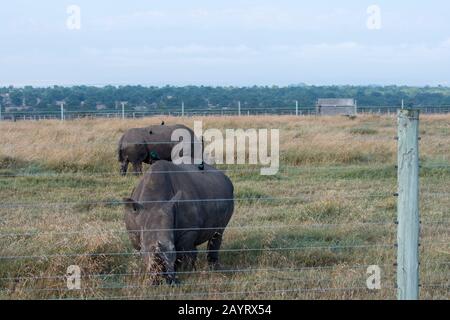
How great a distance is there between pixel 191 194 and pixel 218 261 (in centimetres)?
92

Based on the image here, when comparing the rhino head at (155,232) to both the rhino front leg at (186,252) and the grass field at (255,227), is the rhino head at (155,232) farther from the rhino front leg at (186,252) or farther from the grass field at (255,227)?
the rhino front leg at (186,252)

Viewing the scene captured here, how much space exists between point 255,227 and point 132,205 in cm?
219

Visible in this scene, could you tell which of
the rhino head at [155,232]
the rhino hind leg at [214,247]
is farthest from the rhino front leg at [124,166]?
the rhino head at [155,232]

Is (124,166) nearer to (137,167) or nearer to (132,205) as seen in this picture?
(137,167)

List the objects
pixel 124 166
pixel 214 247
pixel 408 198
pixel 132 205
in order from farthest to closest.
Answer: pixel 124 166
pixel 214 247
pixel 132 205
pixel 408 198

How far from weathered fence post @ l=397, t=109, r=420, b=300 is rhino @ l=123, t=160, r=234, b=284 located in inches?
101

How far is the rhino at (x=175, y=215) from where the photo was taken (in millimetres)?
7320

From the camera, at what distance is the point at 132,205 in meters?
7.69

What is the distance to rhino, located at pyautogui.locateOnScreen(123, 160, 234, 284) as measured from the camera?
24.0ft

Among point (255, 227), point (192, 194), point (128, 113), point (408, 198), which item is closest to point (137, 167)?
point (255, 227)

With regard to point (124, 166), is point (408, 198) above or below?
above

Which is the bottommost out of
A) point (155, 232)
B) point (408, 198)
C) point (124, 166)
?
point (124, 166)
